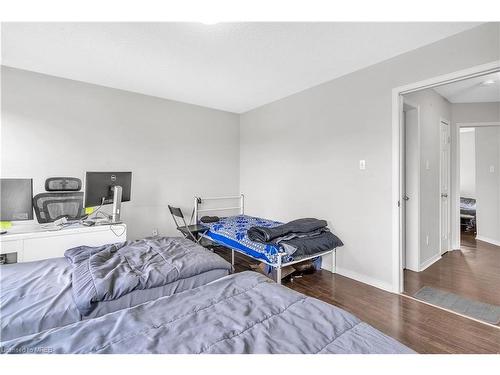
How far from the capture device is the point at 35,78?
2.92 metres

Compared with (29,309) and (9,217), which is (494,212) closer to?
(29,309)

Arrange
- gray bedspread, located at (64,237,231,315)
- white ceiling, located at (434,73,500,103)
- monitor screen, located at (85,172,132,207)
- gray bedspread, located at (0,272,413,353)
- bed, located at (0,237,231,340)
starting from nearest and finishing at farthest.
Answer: gray bedspread, located at (0,272,413,353) → bed, located at (0,237,231,340) → gray bedspread, located at (64,237,231,315) → monitor screen, located at (85,172,132,207) → white ceiling, located at (434,73,500,103)

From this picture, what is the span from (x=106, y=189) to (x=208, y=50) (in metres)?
1.75

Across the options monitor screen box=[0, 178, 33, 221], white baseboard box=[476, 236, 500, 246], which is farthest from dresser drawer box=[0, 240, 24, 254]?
white baseboard box=[476, 236, 500, 246]

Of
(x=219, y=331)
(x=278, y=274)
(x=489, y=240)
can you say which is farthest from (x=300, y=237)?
(x=489, y=240)

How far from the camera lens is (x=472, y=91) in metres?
3.40

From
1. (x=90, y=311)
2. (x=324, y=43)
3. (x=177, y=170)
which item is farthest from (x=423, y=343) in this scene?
(x=177, y=170)

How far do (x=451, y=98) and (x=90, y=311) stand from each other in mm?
5091

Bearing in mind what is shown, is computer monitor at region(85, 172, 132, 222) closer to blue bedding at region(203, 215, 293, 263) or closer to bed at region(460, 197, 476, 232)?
blue bedding at region(203, 215, 293, 263)

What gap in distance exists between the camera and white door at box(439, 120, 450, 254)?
369 cm

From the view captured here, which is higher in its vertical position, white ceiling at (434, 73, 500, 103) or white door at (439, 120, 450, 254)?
white ceiling at (434, 73, 500, 103)

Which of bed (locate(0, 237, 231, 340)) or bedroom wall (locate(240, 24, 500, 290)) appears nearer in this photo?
bed (locate(0, 237, 231, 340))

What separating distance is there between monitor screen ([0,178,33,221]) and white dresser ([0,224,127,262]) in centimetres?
15

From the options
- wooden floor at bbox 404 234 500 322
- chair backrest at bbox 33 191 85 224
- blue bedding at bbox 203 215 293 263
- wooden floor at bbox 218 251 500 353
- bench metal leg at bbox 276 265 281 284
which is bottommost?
wooden floor at bbox 218 251 500 353
